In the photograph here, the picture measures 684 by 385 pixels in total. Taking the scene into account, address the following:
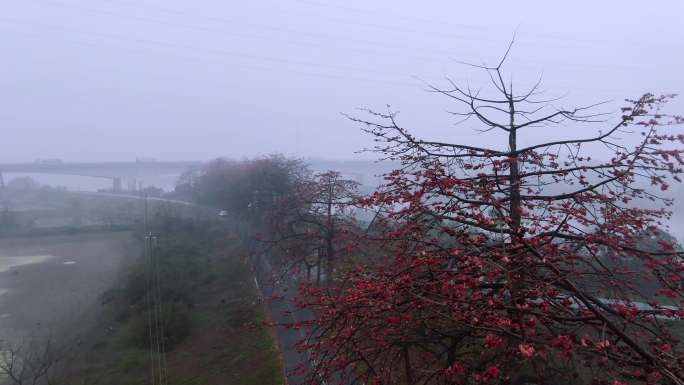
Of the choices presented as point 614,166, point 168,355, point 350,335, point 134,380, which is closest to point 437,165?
point 614,166

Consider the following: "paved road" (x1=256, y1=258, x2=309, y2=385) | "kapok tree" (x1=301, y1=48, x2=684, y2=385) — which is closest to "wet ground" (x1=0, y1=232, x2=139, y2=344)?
"paved road" (x1=256, y1=258, x2=309, y2=385)

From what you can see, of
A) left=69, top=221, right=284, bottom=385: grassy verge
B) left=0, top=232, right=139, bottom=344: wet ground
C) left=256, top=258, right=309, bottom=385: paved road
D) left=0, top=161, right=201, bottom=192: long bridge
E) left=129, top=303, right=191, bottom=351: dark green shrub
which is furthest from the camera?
left=0, top=161, right=201, bottom=192: long bridge

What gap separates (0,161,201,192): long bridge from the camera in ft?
102

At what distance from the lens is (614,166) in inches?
141

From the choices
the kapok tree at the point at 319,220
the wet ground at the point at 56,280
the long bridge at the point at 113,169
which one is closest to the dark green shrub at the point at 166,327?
the wet ground at the point at 56,280

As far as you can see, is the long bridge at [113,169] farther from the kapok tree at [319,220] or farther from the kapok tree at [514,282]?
the kapok tree at [514,282]

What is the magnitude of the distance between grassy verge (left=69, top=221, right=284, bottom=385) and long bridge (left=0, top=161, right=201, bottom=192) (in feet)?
41.5

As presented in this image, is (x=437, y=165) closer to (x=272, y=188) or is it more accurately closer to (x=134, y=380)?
(x=134, y=380)

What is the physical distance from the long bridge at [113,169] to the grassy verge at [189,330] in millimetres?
12664

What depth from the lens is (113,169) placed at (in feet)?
104

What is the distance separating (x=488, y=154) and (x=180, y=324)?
1077 centimetres

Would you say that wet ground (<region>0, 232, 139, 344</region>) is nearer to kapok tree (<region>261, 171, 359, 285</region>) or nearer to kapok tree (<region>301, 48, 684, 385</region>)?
kapok tree (<region>261, 171, 359, 285</region>)

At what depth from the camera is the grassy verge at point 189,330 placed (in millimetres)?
9914

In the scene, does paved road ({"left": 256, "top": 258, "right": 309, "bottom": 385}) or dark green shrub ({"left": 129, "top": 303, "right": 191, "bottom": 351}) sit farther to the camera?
dark green shrub ({"left": 129, "top": 303, "right": 191, "bottom": 351})
